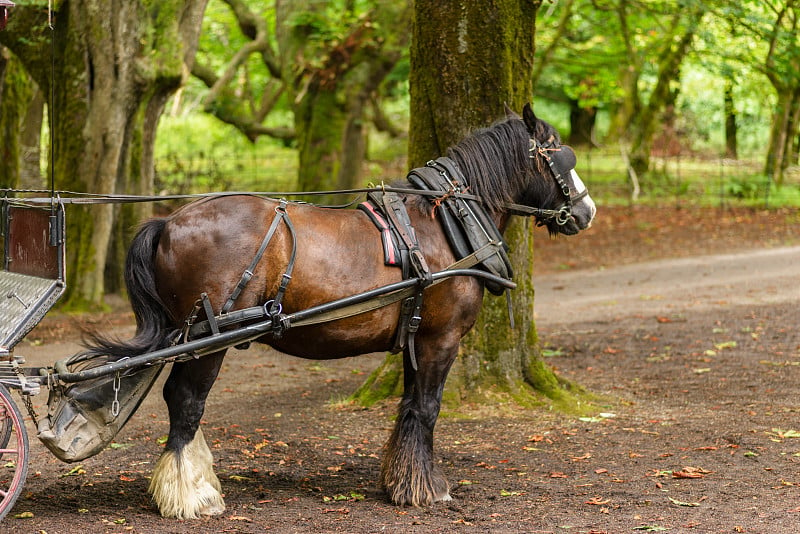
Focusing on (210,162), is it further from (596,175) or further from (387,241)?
(387,241)

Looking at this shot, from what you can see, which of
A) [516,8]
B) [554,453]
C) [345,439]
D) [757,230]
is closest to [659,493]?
[554,453]

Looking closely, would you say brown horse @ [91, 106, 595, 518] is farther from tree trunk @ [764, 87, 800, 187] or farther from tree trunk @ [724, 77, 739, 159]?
tree trunk @ [724, 77, 739, 159]

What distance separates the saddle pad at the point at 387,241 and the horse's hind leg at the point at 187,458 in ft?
3.32

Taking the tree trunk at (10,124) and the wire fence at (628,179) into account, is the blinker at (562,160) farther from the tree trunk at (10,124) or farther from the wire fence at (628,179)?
the wire fence at (628,179)

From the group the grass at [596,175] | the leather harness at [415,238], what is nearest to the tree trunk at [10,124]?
the grass at [596,175]

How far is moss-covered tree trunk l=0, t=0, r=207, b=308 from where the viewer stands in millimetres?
10789

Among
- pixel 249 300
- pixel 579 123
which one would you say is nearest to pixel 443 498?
pixel 249 300

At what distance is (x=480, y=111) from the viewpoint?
21.6 feet

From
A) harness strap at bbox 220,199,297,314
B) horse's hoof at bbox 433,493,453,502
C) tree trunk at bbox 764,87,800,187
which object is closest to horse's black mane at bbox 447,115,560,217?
harness strap at bbox 220,199,297,314

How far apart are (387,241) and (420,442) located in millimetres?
1164

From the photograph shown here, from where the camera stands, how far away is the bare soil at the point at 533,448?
4523mm

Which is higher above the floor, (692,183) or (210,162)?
(210,162)

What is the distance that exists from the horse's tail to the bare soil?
86cm

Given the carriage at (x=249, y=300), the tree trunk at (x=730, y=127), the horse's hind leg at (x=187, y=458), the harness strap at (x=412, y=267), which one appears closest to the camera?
the carriage at (x=249, y=300)
